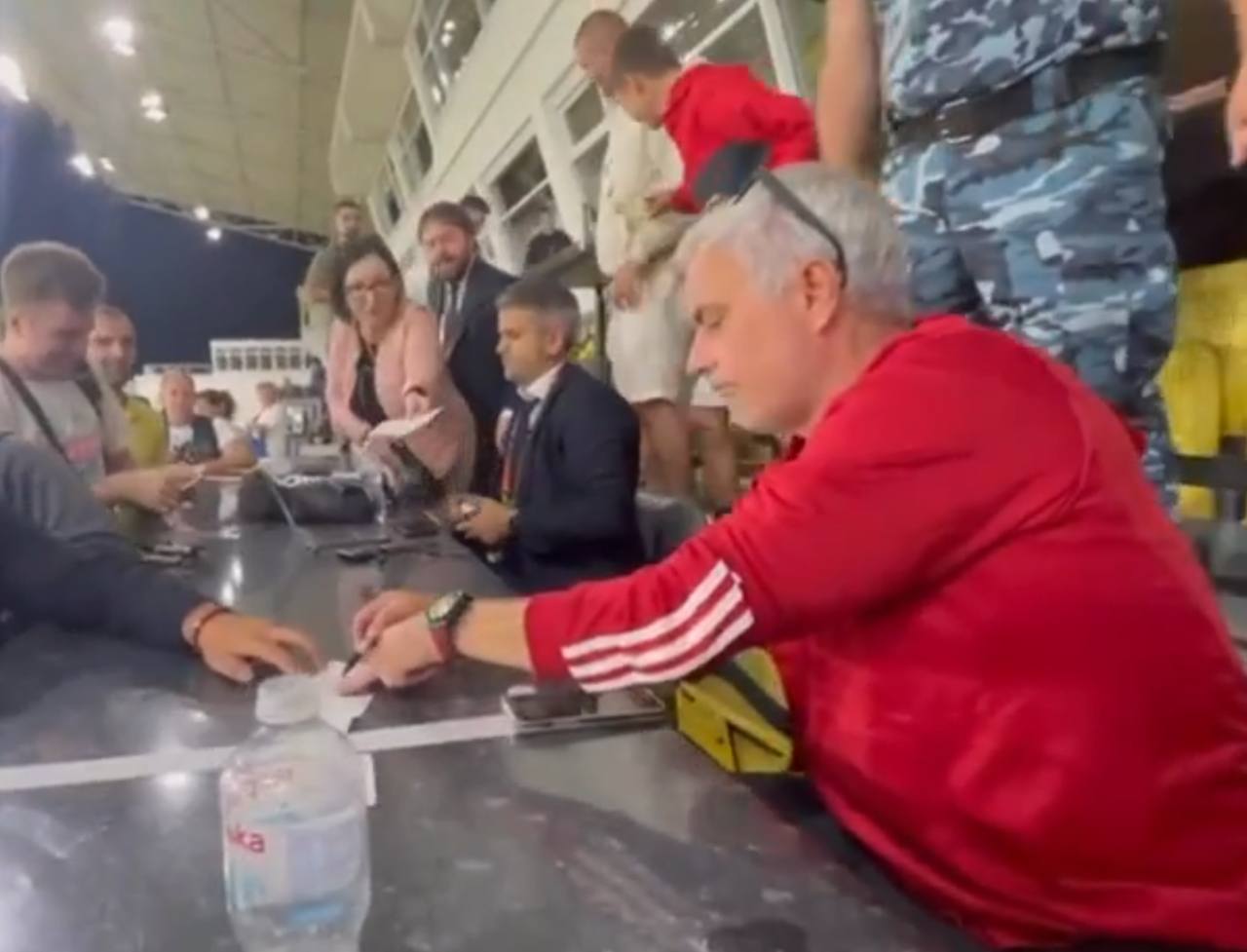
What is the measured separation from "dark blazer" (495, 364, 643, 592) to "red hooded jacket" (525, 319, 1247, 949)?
1.41 metres

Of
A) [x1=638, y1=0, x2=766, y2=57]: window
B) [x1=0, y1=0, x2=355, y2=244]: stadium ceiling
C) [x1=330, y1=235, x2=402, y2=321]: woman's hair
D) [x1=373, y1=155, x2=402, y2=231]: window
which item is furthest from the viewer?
[x1=373, y1=155, x2=402, y2=231]: window

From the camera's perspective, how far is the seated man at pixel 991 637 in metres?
0.85

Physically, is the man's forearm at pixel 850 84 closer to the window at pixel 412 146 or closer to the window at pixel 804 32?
the window at pixel 804 32

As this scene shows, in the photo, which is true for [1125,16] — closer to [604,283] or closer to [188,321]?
[604,283]

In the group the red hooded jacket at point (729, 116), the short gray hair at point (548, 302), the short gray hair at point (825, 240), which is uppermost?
the red hooded jacket at point (729, 116)

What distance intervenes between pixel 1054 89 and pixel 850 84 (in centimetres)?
38

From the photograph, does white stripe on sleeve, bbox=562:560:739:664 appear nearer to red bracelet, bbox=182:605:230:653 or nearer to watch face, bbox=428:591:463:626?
watch face, bbox=428:591:463:626

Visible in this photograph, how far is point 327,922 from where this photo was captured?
0.73 metres

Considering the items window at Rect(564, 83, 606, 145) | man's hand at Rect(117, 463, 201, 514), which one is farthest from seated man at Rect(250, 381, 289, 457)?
man's hand at Rect(117, 463, 201, 514)

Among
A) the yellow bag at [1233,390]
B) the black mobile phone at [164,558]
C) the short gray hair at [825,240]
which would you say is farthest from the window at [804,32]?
the short gray hair at [825,240]

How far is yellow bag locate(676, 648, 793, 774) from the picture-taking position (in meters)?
0.99

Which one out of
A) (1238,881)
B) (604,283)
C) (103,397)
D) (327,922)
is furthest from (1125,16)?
(604,283)

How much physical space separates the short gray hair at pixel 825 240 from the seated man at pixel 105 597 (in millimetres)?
699

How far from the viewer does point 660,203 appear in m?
3.04
